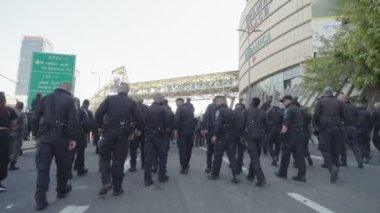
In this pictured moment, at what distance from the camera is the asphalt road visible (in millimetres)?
5254

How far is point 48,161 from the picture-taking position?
5.42 metres

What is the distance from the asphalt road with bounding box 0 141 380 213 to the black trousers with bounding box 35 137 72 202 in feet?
0.96

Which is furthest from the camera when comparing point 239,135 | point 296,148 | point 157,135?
point 239,135

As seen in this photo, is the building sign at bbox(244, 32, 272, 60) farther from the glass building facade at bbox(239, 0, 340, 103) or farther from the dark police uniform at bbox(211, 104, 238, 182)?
the dark police uniform at bbox(211, 104, 238, 182)

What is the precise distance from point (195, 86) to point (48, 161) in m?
55.0

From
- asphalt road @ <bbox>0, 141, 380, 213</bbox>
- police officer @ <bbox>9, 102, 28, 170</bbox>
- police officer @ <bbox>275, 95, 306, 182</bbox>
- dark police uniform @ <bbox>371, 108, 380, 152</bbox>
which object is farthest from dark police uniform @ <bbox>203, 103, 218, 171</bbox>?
dark police uniform @ <bbox>371, 108, 380, 152</bbox>

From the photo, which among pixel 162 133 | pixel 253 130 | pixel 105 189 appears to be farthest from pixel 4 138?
pixel 253 130

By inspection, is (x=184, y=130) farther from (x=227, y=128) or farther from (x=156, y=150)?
(x=156, y=150)

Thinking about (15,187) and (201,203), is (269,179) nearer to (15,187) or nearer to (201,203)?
(201,203)

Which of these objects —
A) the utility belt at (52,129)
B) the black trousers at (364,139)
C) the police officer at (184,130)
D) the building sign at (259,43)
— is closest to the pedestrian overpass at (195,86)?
the building sign at (259,43)

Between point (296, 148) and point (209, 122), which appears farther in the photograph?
point (209, 122)

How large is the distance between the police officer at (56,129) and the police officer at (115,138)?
65 cm

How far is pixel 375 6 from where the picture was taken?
13422 mm

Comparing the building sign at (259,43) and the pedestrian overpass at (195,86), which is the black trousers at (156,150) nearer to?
the building sign at (259,43)
